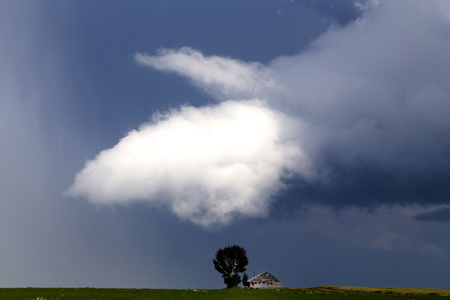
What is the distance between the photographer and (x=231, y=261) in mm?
118125

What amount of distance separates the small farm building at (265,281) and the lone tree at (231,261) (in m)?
25.4

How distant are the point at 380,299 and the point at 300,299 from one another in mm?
10896

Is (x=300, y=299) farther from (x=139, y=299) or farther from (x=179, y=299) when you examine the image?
(x=139, y=299)

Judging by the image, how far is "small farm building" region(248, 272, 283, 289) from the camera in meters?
140

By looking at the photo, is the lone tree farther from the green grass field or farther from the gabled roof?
the green grass field

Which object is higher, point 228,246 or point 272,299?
point 228,246

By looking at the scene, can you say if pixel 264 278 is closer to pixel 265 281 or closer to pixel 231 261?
pixel 265 281

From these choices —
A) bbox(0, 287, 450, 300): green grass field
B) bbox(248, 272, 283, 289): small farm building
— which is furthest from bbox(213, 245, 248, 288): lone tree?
bbox(0, 287, 450, 300): green grass field

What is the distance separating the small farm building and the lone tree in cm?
Result: 2540

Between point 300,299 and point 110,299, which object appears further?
point 300,299

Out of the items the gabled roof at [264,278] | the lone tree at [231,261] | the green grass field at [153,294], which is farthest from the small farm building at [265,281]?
the green grass field at [153,294]

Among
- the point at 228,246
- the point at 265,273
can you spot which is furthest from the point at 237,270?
the point at 265,273

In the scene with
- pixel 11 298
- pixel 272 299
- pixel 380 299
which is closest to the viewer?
pixel 11 298

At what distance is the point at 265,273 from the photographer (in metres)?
145
